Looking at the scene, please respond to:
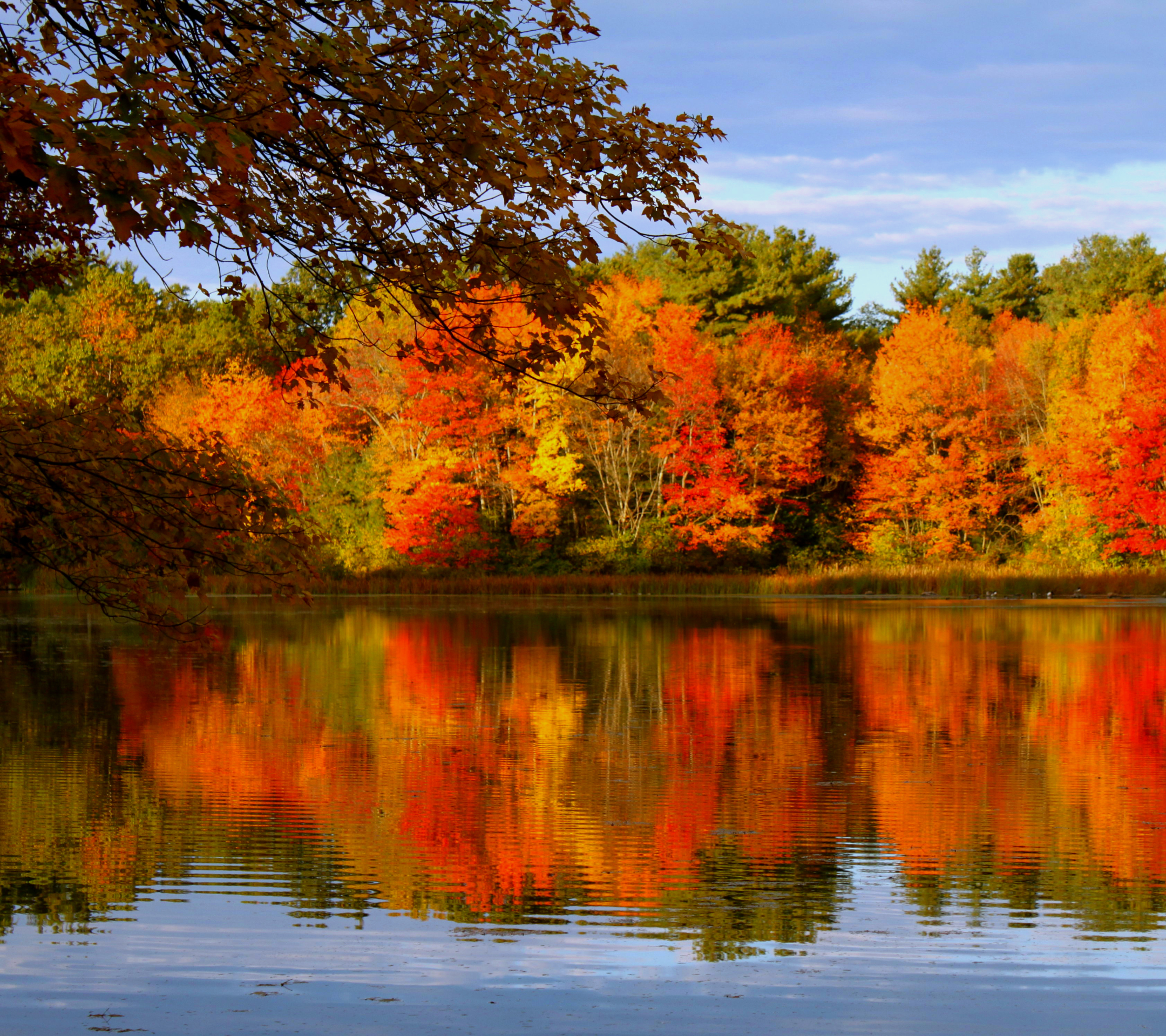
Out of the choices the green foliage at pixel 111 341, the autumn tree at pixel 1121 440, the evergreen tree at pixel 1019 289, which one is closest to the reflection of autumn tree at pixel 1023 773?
the autumn tree at pixel 1121 440

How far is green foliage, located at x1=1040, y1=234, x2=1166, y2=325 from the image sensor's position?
54.8 m

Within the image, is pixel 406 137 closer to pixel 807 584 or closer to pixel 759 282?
pixel 807 584

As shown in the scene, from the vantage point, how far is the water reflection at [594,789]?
6.28m

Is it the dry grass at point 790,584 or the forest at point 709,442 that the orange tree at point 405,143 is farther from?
the dry grass at point 790,584

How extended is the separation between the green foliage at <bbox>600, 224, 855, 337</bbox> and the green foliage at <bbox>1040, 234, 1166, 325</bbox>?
952 cm

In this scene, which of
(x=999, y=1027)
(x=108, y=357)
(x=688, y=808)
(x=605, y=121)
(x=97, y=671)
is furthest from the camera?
(x=108, y=357)

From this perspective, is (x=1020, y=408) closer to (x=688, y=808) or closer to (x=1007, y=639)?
(x=1007, y=639)

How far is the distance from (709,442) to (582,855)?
35878 mm

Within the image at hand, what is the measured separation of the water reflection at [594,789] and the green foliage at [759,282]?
3161 centimetres

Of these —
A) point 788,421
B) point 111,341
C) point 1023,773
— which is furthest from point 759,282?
point 1023,773

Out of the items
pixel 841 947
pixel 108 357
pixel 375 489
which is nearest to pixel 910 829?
pixel 841 947

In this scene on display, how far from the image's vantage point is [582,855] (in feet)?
23.5

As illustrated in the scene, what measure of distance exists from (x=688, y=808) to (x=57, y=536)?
13.2ft

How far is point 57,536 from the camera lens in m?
7.79
